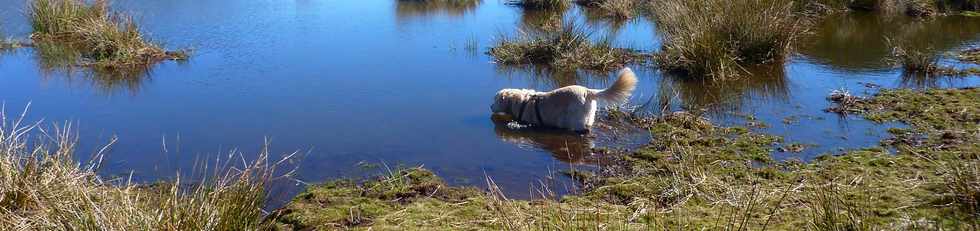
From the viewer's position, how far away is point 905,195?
5324mm

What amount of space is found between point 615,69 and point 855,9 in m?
8.58

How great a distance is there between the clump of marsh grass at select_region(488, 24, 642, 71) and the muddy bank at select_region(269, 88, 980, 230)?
130 inches

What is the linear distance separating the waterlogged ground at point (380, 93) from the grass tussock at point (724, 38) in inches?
10.3

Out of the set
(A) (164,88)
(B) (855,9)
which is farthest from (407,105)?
(B) (855,9)

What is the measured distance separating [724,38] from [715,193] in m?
5.44

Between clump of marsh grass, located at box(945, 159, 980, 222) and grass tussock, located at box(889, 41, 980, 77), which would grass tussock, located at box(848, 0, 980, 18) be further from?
clump of marsh grass, located at box(945, 159, 980, 222)

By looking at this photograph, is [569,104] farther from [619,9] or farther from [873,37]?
[619,9]

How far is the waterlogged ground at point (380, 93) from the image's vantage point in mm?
7188

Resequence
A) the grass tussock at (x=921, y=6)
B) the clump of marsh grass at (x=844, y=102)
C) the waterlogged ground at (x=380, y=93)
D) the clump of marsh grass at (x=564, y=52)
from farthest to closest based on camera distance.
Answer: the grass tussock at (x=921, y=6) < the clump of marsh grass at (x=564, y=52) < the clump of marsh grass at (x=844, y=102) < the waterlogged ground at (x=380, y=93)

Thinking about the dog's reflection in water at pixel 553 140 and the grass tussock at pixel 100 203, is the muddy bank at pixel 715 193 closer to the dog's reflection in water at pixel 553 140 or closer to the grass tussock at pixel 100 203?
the dog's reflection in water at pixel 553 140

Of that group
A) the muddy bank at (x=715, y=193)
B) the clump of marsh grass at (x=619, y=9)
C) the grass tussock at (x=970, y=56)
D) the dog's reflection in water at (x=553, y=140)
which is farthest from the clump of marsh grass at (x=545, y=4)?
the muddy bank at (x=715, y=193)

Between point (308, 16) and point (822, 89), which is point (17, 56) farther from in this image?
point (822, 89)

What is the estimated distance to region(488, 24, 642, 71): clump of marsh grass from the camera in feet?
36.2

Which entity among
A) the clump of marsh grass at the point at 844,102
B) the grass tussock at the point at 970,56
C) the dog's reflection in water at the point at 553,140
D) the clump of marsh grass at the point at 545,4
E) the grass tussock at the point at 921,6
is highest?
the grass tussock at the point at 921,6
